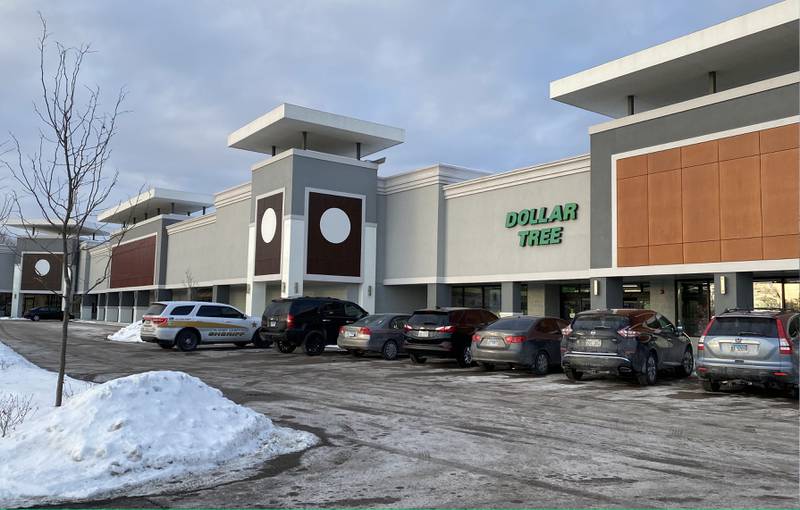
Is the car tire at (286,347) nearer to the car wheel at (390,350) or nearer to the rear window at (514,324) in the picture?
the car wheel at (390,350)

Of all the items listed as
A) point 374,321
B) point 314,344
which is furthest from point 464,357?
point 314,344

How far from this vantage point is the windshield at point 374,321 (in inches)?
813

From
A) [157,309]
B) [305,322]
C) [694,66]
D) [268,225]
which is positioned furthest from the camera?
[268,225]

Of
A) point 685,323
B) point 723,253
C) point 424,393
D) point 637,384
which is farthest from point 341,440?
point 685,323

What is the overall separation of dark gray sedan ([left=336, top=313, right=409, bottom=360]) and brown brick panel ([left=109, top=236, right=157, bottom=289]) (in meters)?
39.2

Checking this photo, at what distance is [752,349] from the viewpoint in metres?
12.2

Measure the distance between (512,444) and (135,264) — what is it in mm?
57856

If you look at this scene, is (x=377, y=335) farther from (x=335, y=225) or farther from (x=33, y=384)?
(x=335, y=225)

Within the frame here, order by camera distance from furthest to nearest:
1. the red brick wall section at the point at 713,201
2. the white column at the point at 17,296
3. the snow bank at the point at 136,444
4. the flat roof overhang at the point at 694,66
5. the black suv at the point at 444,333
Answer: the white column at the point at 17,296, the flat roof overhang at the point at 694,66, the red brick wall section at the point at 713,201, the black suv at the point at 444,333, the snow bank at the point at 136,444

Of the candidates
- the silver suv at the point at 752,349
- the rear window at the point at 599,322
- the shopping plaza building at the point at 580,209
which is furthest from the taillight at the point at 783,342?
the shopping plaza building at the point at 580,209

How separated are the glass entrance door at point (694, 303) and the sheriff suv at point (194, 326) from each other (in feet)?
54.1

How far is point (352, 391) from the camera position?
41.7ft

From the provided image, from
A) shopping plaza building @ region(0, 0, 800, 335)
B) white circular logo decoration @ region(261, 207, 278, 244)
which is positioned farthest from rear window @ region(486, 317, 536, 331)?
white circular logo decoration @ region(261, 207, 278, 244)

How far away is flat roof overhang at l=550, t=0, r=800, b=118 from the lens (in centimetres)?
2058
